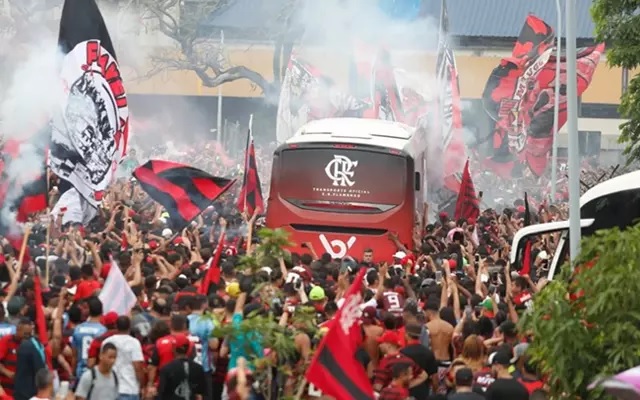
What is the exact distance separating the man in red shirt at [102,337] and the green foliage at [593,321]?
10.2 ft

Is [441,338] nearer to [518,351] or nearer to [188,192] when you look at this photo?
[518,351]

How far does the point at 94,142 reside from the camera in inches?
719

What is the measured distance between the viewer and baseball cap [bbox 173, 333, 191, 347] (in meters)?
11.6

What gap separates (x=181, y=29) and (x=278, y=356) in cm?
4509

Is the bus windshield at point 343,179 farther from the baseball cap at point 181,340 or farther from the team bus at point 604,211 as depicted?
the baseball cap at point 181,340

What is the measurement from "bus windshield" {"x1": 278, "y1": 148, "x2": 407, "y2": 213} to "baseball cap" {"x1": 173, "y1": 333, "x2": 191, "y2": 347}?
1138cm

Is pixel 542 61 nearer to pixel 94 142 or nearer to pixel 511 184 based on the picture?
pixel 511 184

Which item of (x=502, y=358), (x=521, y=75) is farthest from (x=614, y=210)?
(x=521, y=75)

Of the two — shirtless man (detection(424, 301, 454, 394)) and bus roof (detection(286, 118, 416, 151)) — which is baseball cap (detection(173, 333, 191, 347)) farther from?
bus roof (detection(286, 118, 416, 151))

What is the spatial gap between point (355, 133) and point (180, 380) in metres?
12.5

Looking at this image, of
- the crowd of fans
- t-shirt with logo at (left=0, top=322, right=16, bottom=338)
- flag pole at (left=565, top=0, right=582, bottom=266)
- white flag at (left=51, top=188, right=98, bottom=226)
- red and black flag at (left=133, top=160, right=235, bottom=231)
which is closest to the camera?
the crowd of fans

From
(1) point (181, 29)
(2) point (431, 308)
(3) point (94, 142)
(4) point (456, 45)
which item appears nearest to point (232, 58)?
(1) point (181, 29)

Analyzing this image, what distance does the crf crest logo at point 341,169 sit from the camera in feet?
76.1

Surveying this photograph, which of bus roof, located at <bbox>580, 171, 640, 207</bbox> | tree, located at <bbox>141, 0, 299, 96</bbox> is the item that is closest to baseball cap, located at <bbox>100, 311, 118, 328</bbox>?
bus roof, located at <bbox>580, 171, 640, 207</bbox>
